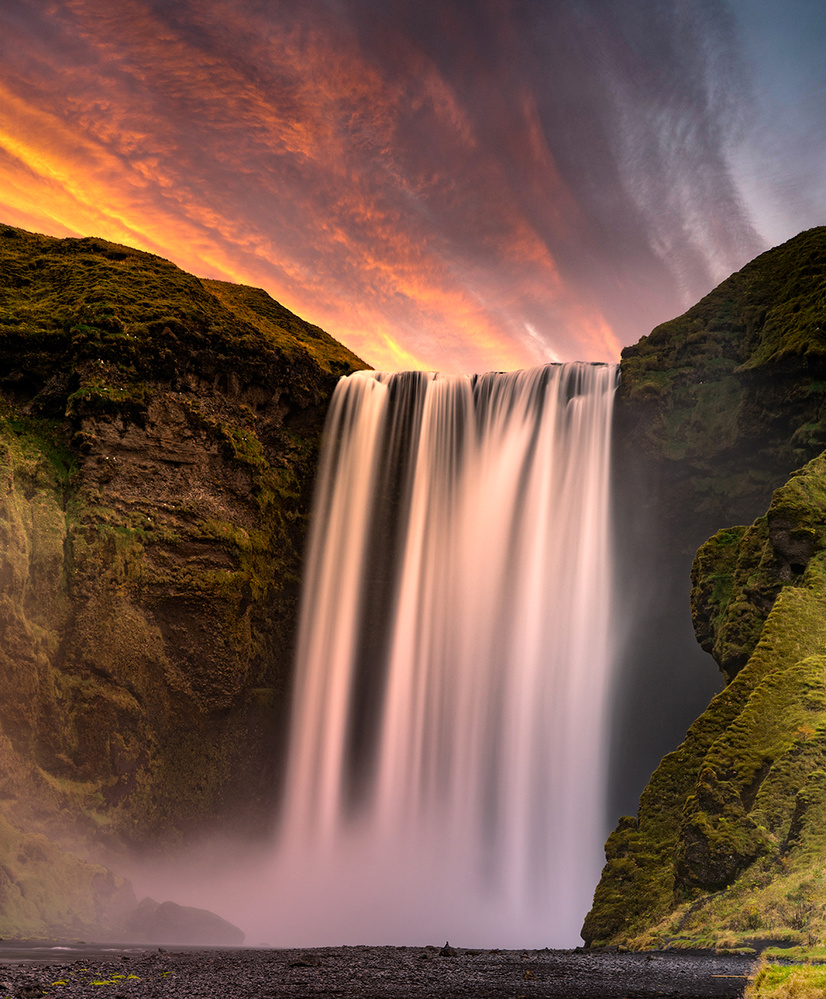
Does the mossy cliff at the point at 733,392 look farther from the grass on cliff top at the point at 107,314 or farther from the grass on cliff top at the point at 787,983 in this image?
the grass on cliff top at the point at 787,983

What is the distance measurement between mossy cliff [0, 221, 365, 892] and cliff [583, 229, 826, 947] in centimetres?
1643

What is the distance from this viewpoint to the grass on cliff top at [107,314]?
28.3 m

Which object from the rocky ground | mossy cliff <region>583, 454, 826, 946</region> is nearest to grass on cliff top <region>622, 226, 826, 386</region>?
mossy cliff <region>583, 454, 826, 946</region>

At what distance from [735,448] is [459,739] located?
16173mm

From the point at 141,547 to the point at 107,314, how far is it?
10.1 m

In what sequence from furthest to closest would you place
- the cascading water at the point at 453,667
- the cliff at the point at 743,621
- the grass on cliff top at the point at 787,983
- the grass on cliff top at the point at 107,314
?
the grass on cliff top at the point at 107,314
the cascading water at the point at 453,667
the cliff at the point at 743,621
the grass on cliff top at the point at 787,983

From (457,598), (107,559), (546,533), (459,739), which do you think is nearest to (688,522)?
(546,533)

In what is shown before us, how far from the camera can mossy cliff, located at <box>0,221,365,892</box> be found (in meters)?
24.3

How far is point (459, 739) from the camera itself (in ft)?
97.6

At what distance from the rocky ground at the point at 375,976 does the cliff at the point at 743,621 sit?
230cm

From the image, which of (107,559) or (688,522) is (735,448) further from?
(107,559)

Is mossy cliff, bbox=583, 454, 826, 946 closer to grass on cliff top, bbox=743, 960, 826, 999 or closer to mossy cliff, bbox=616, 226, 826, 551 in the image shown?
grass on cliff top, bbox=743, 960, 826, 999

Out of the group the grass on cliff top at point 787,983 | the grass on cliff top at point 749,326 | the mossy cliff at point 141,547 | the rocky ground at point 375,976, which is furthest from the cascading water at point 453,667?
the grass on cliff top at point 787,983

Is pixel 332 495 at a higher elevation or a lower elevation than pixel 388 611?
higher
